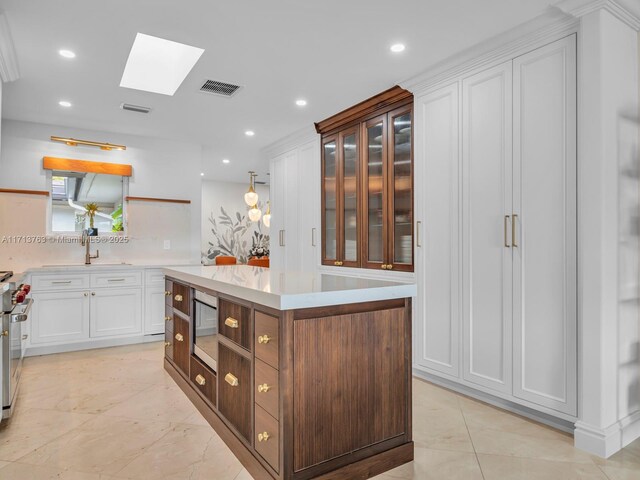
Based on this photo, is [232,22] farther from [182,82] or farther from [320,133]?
[320,133]

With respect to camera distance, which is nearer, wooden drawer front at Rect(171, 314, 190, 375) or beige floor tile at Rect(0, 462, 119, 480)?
beige floor tile at Rect(0, 462, 119, 480)

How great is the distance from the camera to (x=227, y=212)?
9.52m

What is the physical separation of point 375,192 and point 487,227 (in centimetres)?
127

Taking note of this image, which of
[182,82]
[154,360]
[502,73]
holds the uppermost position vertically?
[182,82]

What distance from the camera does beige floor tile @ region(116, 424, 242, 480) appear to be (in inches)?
77.6

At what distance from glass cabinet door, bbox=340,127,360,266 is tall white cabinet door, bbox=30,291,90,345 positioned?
282 centimetres

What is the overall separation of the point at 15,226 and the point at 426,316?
14.2 feet

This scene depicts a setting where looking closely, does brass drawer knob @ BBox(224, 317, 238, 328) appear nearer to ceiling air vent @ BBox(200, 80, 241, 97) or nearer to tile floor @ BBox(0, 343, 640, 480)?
tile floor @ BBox(0, 343, 640, 480)

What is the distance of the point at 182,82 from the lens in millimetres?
3447

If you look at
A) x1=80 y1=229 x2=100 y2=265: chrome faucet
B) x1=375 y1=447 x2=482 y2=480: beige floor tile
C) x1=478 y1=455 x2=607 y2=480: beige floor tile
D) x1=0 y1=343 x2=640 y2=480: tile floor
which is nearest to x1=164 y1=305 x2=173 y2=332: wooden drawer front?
x1=0 y1=343 x2=640 y2=480: tile floor

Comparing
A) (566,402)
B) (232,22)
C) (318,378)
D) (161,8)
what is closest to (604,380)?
(566,402)

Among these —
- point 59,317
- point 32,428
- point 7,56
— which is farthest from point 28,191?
point 32,428

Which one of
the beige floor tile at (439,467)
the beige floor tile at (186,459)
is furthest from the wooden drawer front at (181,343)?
the beige floor tile at (439,467)

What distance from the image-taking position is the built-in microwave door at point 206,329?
2373mm
